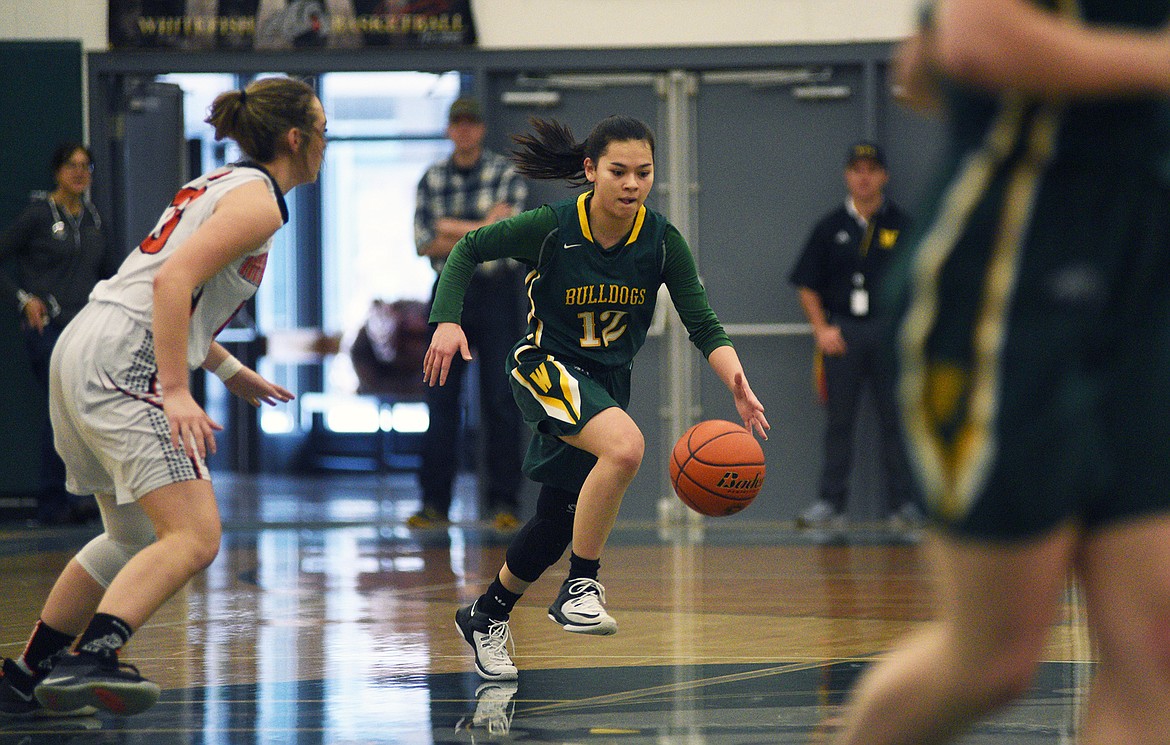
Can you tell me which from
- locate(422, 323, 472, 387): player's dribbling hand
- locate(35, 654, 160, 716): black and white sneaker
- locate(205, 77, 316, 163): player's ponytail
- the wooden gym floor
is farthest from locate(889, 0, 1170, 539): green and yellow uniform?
locate(422, 323, 472, 387): player's dribbling hand

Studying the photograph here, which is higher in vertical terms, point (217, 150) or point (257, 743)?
point (217, 150)

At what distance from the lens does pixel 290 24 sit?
10.1 meters

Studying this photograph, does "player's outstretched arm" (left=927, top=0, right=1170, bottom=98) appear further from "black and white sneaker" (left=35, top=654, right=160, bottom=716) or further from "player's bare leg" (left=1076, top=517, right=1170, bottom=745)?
"black and white sneaker" (left=35, top=654, right=160, bottom=716)

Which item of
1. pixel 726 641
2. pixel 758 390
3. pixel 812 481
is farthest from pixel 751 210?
pixel 726 641

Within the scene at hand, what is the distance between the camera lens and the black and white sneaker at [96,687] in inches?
133

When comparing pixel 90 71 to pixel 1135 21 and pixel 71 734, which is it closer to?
pixel 71 734

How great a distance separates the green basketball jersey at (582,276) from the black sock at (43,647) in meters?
1.54

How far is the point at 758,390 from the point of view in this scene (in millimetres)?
10125

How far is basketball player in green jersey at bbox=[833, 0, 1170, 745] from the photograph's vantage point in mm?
1814

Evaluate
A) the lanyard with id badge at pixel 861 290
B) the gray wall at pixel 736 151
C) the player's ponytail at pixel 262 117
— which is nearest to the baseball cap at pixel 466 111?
the gray wall at pixel 736 151

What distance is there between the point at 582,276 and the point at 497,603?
1025 millimetres

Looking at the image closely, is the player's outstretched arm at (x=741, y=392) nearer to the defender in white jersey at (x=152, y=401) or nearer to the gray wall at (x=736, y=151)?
the defender in white jersey at (x=152, y=401)

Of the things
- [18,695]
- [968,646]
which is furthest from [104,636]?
[968,646]

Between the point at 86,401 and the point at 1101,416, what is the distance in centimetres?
252
